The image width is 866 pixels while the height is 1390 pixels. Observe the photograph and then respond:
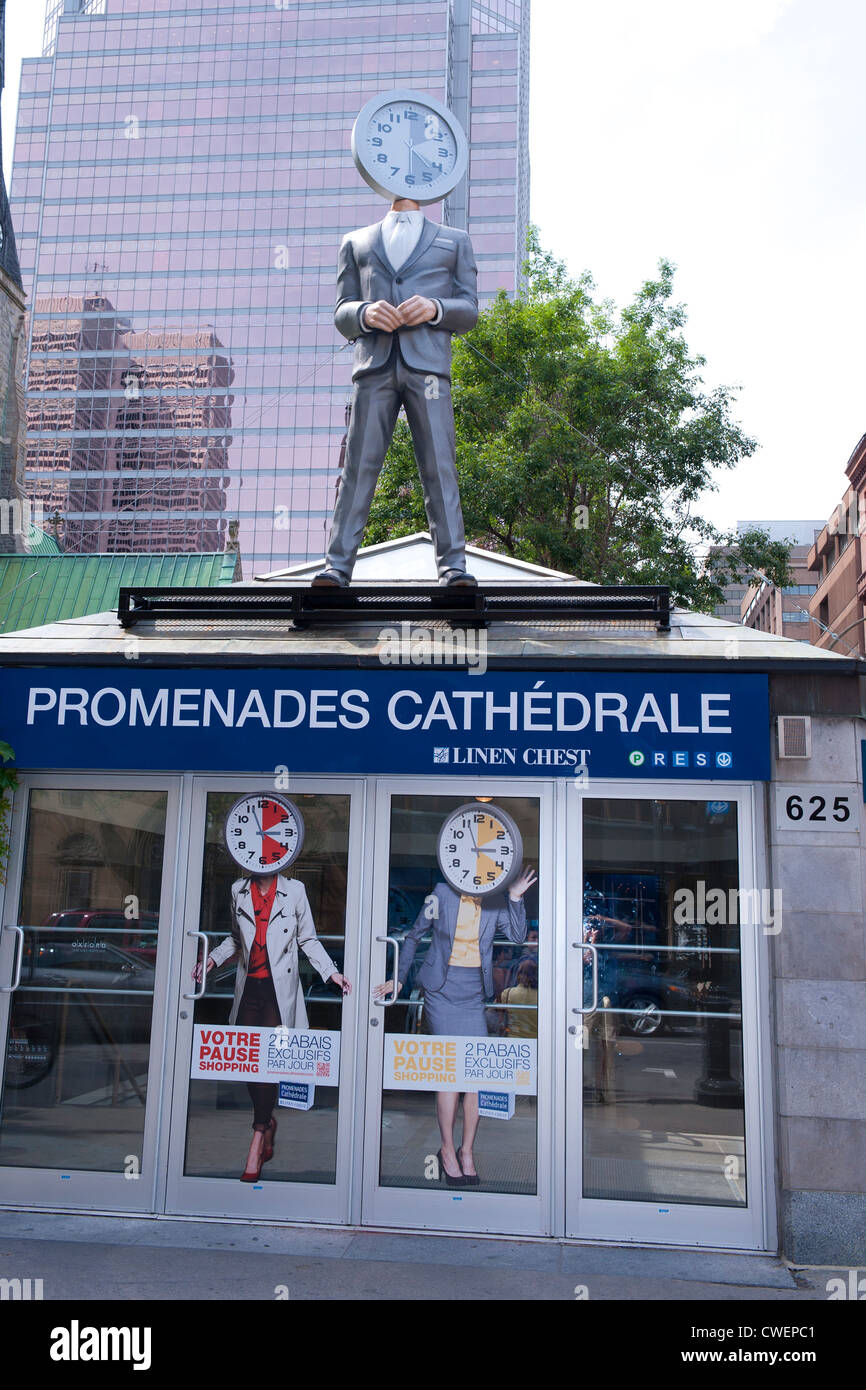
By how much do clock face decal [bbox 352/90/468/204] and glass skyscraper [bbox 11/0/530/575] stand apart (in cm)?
9204

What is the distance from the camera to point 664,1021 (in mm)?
5906

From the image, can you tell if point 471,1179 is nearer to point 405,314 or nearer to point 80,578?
point 405,314

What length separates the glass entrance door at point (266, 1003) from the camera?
604 centimetres

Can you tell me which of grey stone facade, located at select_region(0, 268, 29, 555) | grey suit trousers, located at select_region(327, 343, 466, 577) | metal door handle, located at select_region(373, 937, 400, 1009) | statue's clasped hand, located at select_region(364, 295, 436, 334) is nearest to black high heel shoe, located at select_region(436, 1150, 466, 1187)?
metal door handle, located at select_region(373, 937, 400, 1009)

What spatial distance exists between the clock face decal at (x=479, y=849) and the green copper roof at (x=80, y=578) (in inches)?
1052

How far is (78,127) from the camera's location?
4250 inches

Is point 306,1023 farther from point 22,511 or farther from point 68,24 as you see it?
point 68,24

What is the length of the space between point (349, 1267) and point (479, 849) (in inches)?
87.6

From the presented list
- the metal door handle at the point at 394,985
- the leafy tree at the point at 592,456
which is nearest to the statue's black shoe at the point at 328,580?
the metal door handle at the point at 394,985

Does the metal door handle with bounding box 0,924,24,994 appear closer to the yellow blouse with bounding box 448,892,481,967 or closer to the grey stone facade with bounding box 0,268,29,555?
the yellow blouse with bounding box 448,892,481,967

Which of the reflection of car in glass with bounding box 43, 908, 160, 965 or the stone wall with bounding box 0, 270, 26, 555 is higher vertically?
the stone wall with bounding box 0, 270, 26, 555

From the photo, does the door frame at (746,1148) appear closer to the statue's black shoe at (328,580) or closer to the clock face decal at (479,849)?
the clock face decal at (479,849)

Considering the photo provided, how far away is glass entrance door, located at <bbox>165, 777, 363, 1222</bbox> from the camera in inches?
238
